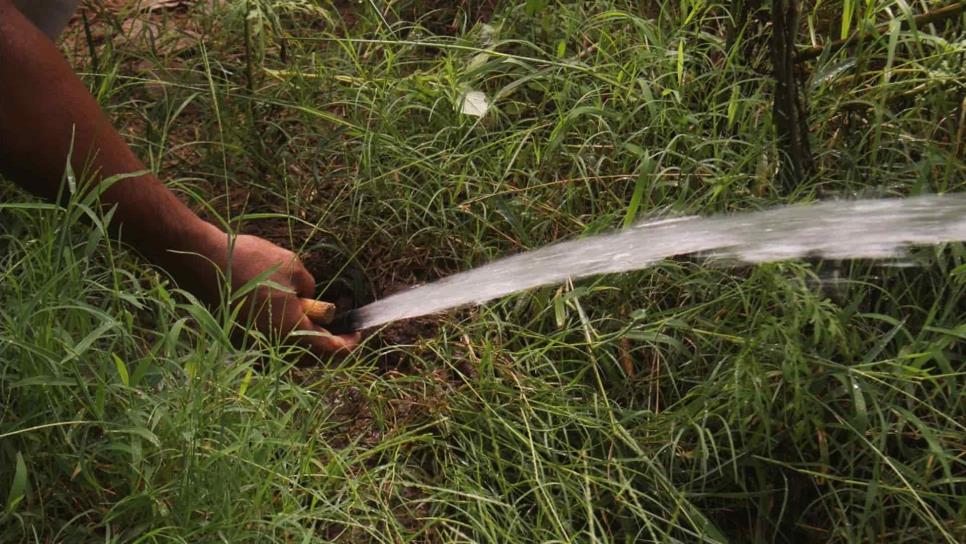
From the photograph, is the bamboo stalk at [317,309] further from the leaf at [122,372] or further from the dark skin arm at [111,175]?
the leaf at [122,372]

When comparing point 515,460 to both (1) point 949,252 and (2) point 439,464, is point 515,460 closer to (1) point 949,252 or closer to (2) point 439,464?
(2) point 439,464

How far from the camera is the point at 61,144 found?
2.18 meters

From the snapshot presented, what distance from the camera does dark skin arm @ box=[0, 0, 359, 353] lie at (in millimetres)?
2121

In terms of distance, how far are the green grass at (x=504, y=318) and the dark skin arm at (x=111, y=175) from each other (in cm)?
8

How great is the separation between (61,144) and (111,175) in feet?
0.36

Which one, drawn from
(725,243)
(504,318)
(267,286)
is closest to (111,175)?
(267,286)

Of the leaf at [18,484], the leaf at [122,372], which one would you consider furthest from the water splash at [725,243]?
the leaf at [18,484]

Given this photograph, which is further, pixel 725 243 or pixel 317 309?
pixel 317 309

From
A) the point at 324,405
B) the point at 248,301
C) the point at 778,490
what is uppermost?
the point at 248,301

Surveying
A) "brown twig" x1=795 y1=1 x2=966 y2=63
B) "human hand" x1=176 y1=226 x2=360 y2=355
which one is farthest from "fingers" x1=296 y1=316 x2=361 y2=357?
"brown twig" x1=795 y1=1 x2=966 y2=63

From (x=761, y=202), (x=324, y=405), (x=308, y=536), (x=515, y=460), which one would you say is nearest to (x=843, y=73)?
(x=761, y=202)

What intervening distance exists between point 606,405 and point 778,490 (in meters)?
0.35

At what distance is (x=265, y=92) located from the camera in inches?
118

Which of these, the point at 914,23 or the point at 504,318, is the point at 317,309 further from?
the point at 914,23
